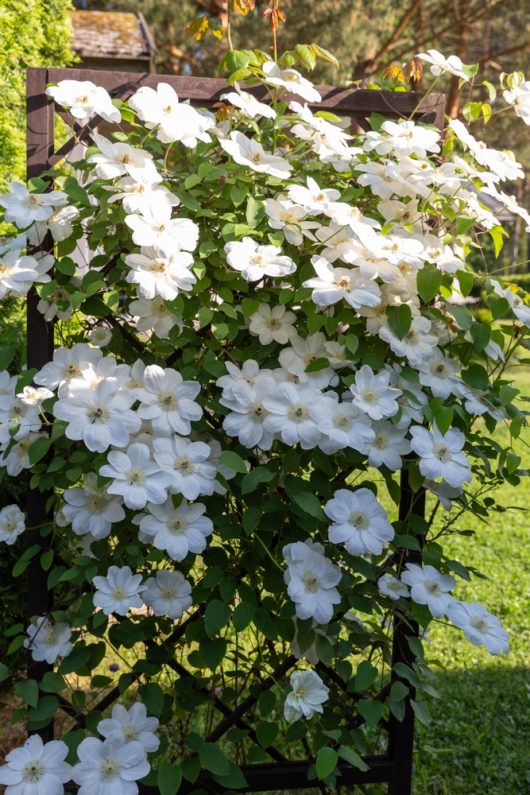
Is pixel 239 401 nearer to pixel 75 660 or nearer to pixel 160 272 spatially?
pixel 160 272

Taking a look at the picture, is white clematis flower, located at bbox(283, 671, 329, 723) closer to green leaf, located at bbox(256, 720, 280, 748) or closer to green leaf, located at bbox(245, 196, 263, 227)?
green leaf, located at bbox(256, 720, 280, 748)

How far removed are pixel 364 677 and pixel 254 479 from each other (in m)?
0.48

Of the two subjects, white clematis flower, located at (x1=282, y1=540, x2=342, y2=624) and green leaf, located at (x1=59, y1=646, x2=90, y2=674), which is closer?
white clematis flower, located at (x1=282, y1=540, x2=342, y2=624)

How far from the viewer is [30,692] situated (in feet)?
5.54

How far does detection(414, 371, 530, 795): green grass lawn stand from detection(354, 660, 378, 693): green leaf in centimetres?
33

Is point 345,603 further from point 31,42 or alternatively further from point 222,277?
point 31,42

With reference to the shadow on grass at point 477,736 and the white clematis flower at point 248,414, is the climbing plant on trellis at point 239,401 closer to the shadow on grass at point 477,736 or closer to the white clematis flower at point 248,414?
the white clematis flower at point 248,414

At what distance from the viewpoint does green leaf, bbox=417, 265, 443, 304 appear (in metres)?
1.62

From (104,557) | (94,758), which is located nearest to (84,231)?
(104,557)

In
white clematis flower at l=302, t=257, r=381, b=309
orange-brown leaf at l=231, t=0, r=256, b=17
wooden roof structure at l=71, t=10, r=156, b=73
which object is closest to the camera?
white clematis flower at l=302, t=257, r=381, b=309

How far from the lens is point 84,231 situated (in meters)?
1.80

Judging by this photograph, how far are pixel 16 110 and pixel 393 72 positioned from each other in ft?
5.23

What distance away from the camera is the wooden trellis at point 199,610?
179cm

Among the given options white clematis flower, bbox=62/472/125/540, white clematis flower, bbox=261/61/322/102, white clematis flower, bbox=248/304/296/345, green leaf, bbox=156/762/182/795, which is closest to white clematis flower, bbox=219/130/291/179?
white clematis flower, bbox=261/61/322/102
